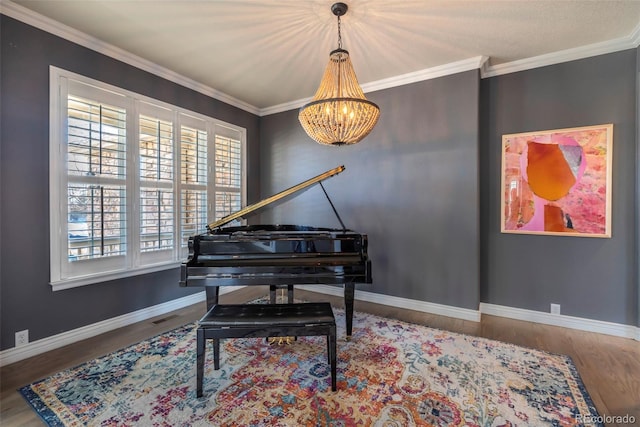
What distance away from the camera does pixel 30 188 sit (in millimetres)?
2482

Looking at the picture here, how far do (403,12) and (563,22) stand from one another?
1.50 m

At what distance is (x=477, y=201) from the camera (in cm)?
329

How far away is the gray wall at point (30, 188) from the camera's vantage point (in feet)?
7.71

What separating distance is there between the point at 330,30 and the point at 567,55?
259 centimetres

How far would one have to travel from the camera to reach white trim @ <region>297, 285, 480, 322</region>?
3332mm

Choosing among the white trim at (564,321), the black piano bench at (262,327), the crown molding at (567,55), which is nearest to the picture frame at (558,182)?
the crown molding at (567,55)

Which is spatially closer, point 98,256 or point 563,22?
point 563,22

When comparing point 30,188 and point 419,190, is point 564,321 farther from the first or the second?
point 30,188

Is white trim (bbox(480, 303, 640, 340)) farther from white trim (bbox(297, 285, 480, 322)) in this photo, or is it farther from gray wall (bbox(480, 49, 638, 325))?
white trim (bbox(297, 285, 480, 322))

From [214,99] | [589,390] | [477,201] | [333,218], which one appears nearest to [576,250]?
[477,201]

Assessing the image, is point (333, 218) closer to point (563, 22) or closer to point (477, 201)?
point (477, 201)

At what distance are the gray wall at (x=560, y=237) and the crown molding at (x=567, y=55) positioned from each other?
6cm

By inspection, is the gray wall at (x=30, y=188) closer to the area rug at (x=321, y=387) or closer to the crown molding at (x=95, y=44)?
the crown molding at (x=95, y=44)

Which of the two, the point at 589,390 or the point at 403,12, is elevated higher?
the point at 403,12
